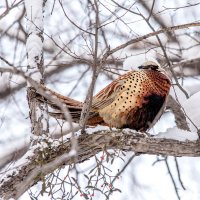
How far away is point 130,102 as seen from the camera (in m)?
4.56

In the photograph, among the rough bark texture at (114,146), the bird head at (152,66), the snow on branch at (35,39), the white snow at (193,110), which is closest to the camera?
the rough bark texture at (114,146)

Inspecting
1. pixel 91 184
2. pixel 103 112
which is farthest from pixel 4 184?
pixel 103 112

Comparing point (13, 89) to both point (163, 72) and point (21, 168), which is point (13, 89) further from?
point (21, 168)

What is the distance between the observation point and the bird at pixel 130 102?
15.0ft

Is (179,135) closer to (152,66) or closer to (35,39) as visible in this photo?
(152,66)

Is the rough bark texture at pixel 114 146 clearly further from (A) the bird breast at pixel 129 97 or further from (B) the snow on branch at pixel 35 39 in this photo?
(B) the snow on branch at pixel 35 39

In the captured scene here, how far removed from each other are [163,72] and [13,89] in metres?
3.05

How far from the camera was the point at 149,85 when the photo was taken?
4617 mm

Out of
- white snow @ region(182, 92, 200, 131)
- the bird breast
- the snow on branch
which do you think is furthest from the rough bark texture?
the snow on branch

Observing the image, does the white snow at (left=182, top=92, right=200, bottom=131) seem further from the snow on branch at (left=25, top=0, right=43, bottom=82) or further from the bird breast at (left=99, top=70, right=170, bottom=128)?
the snow on branch at (left=25, top=0, right=43, bottom=82)

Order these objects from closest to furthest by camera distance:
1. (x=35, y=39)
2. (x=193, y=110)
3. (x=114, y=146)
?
(x=114, y=146) → (x=193, y=110) → (x=35, y=39)

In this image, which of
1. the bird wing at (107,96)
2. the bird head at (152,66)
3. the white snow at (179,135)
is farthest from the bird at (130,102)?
the white snow at (179,135)

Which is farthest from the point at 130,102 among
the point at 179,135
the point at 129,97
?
the point at 179,135

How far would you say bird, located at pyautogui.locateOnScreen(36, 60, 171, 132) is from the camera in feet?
15.0
